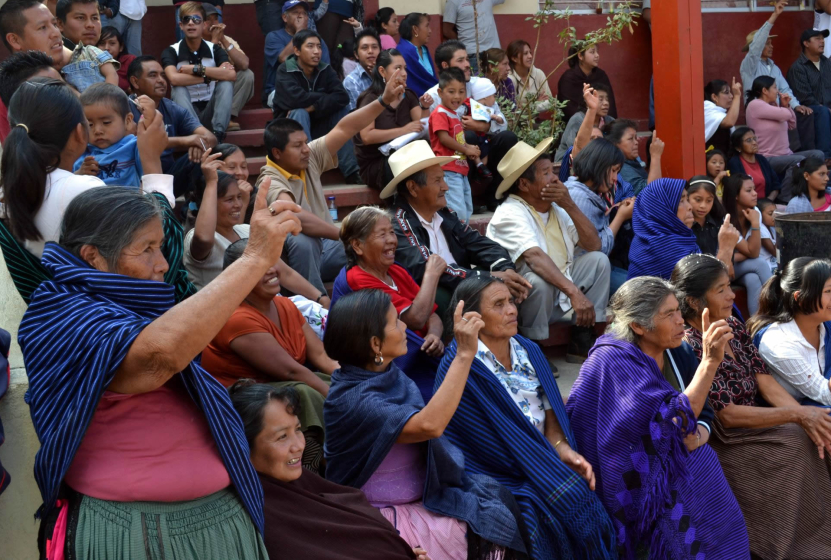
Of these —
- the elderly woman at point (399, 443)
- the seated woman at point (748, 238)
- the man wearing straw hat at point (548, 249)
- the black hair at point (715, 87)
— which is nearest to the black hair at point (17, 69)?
the elderly woman at point (399, 443)

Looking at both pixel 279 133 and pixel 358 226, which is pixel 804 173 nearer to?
pixel 279 133

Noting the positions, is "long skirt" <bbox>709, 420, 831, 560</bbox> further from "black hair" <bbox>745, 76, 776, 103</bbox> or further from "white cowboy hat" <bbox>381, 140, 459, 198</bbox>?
"black hair" <bbox>745, 76, 776, 103</bbox>

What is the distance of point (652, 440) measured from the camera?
11.8 ft

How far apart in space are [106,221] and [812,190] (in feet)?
25.2

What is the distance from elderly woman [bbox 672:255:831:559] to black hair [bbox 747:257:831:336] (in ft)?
1.01

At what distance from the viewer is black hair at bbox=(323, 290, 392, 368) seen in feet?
10.2

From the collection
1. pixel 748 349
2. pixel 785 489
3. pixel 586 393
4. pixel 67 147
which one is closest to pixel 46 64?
pixel 67 147

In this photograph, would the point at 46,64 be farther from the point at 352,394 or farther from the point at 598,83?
the point at 598,83

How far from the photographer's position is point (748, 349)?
4301 mm

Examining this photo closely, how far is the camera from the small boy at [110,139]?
399 cm

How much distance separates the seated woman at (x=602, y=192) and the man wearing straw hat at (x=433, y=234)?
1.04m

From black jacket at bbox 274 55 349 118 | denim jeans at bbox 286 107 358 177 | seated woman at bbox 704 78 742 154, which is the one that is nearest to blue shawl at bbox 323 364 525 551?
denim jeans at bbox 286 107 358 177

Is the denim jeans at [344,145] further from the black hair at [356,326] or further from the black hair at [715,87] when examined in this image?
the black hair at [715,87]

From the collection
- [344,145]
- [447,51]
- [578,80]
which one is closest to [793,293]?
[344,145]
